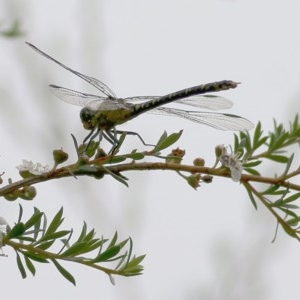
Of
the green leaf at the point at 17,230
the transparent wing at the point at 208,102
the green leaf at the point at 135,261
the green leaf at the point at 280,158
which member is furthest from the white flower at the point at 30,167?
the transparent wing at the point at 208,102

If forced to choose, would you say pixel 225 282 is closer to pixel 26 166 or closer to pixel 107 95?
pixel 107 95

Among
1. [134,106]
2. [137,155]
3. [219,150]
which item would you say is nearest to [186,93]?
[134,106]

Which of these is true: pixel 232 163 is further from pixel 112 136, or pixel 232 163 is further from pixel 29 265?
pixel 29 265

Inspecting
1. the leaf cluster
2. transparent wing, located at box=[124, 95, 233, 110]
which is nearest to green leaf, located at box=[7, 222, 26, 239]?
the leaf cluster

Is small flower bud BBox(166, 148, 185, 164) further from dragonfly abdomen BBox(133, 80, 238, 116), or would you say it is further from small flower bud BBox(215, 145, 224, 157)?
dragonfly abdomen BBox(133, 80, 238, 116)

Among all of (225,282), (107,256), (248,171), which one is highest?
(248,171)

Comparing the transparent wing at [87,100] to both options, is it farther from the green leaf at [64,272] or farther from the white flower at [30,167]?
the green leaf at [64,272]

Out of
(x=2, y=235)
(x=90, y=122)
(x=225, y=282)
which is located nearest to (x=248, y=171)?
(x=90, y=122)
